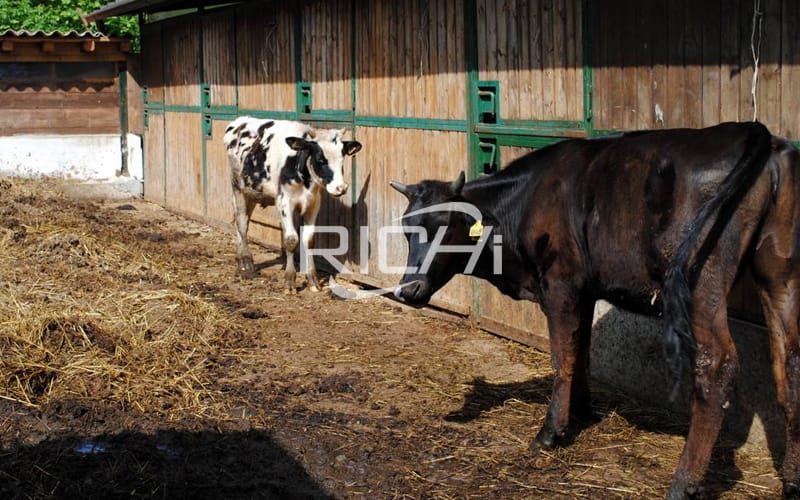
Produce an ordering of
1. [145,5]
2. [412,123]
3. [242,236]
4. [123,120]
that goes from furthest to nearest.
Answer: [123,120] < [145,5] < [242,236] < [412,123]

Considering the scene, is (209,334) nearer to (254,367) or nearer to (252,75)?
(254,367)

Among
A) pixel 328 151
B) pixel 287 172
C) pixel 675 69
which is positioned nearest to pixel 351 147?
pixel 328 151

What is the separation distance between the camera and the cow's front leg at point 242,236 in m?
11.7

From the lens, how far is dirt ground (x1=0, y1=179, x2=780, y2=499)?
18.0 ft

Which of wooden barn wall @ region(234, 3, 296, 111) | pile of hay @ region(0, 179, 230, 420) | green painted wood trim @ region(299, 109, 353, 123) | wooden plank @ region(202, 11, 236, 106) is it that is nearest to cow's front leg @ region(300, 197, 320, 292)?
green painted wood trim @ region(299, 109, 353, 123)

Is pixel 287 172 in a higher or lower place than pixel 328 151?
lower

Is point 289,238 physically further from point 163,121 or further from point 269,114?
point 163,121

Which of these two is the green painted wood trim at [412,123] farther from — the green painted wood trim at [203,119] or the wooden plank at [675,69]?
the green painted wood trim at [203,119]

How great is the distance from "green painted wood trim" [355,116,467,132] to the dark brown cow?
252cm

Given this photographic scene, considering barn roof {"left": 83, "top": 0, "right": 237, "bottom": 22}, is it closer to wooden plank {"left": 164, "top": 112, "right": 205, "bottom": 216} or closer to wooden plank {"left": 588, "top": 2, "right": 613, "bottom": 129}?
wooden plank {"left": 164, "top": 112, "right": 205, "bottom": 216}

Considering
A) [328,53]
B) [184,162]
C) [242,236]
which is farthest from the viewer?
[184,162]

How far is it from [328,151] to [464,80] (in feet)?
6.63

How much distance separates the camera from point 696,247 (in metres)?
4.90

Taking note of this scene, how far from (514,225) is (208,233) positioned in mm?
9344
